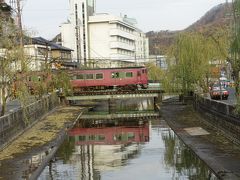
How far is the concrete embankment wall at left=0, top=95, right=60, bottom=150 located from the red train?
49.7 feet

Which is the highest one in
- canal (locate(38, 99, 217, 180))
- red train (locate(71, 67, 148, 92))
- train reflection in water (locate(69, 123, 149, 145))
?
red train (locate(71, 67, 148, 92))

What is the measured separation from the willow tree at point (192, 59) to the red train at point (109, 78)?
14.7 metres

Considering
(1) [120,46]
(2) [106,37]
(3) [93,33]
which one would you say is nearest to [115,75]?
(2) [106,37]

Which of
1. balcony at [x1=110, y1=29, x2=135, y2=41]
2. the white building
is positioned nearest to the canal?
the white building

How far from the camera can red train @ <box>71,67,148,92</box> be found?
54.9 meters

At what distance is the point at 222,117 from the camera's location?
24.7 metres

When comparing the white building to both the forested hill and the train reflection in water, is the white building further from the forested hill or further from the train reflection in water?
the train reflection in water

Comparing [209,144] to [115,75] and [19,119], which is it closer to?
[19,119]

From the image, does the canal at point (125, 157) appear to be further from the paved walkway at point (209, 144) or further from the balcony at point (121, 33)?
the balcony at point (121, 33)

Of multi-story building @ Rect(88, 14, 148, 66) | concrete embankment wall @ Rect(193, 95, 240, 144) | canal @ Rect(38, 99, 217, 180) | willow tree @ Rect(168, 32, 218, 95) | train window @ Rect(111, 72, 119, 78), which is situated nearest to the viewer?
canal @ Rect(38, 99, 217, 180)

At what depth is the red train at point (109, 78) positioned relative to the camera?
54875 mm

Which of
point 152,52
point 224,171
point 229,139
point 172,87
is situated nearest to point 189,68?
point 172,87

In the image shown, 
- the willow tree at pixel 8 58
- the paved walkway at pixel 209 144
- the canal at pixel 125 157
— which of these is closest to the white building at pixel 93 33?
the paved walkway at pixel 209 144

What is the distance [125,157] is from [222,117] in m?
6.92
